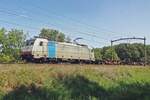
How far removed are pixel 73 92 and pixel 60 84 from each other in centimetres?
107

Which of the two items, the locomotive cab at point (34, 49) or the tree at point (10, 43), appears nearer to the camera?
the locomotive cab at point (34, 49)

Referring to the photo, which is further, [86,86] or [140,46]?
[140,46]

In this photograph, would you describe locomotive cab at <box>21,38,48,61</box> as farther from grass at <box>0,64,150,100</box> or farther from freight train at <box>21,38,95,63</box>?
grass at <box>0,64,150,100</box>

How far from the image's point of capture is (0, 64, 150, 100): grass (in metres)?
17.2

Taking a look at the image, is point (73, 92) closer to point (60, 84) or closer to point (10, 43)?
point (60, 84)

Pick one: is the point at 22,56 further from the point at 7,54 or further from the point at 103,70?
the point at 7,54

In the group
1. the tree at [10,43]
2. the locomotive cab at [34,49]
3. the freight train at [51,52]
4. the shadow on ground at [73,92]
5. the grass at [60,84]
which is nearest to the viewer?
the shadow on ground at [73,92]

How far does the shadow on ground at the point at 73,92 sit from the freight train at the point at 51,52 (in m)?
9.99

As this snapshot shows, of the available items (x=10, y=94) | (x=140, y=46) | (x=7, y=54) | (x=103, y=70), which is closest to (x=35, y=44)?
(x=103, y=70)

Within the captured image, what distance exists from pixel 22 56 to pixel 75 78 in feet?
40.3

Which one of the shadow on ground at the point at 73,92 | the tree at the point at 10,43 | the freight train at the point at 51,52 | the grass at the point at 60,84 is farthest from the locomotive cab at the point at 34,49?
the tree at the point at 10,43

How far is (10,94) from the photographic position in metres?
16.0

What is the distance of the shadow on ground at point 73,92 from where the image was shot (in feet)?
55.8

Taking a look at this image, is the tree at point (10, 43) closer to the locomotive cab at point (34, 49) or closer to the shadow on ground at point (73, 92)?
the locomotive cab at point (34, 49)
